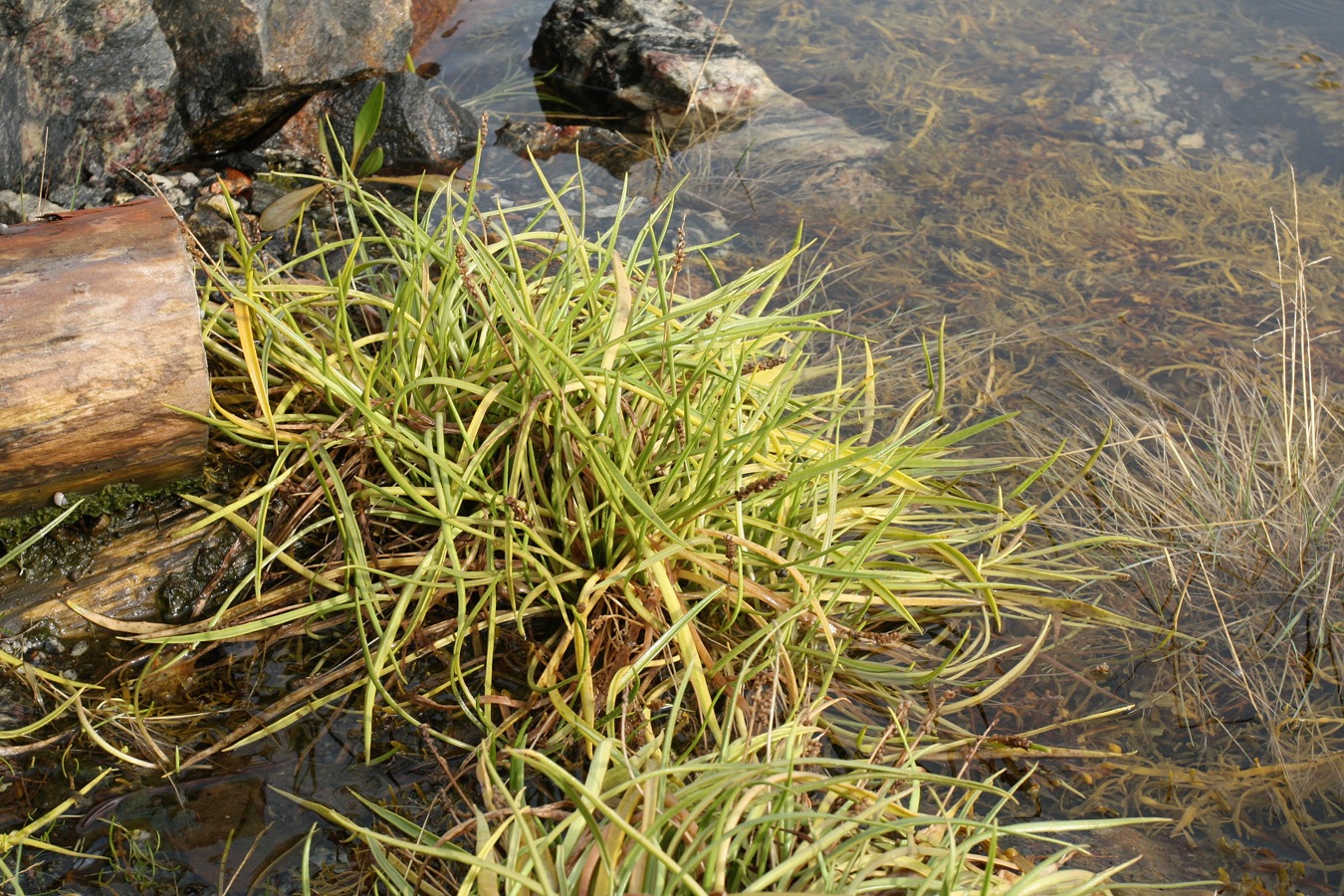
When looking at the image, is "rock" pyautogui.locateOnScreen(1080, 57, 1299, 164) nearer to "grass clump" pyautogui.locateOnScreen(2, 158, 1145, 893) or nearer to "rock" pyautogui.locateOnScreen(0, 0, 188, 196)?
"grass clump" pyautogui.locateOnScreen(2, 158, 1145, 893)

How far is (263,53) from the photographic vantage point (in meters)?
3.71

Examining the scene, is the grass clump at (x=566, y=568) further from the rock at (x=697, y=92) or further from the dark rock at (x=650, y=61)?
the dark rock at (x=650, y=61)

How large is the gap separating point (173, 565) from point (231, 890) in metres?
0.74

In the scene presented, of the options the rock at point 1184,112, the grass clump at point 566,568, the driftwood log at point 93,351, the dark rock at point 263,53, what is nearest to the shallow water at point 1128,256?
the rock at point 1184,112

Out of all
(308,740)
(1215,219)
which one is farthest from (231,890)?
(1215,219)

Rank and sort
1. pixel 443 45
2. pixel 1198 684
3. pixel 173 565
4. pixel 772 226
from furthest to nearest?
pixel 443 45, pixel 772 226, pixel 1198 684, pixel 173 565

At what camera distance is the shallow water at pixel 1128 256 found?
227 cm

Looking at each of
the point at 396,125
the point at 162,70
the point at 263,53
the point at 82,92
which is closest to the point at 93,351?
the point at 82,92

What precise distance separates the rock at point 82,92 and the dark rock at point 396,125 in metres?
0.47

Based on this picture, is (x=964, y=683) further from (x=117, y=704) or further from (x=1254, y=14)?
(x=1254, y=14)

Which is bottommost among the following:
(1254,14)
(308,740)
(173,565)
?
(308,740)

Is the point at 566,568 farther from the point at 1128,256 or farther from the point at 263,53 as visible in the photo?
the point at 1128,256

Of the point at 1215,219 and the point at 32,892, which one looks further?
the point at 1215,219

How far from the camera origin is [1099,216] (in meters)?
4.10
